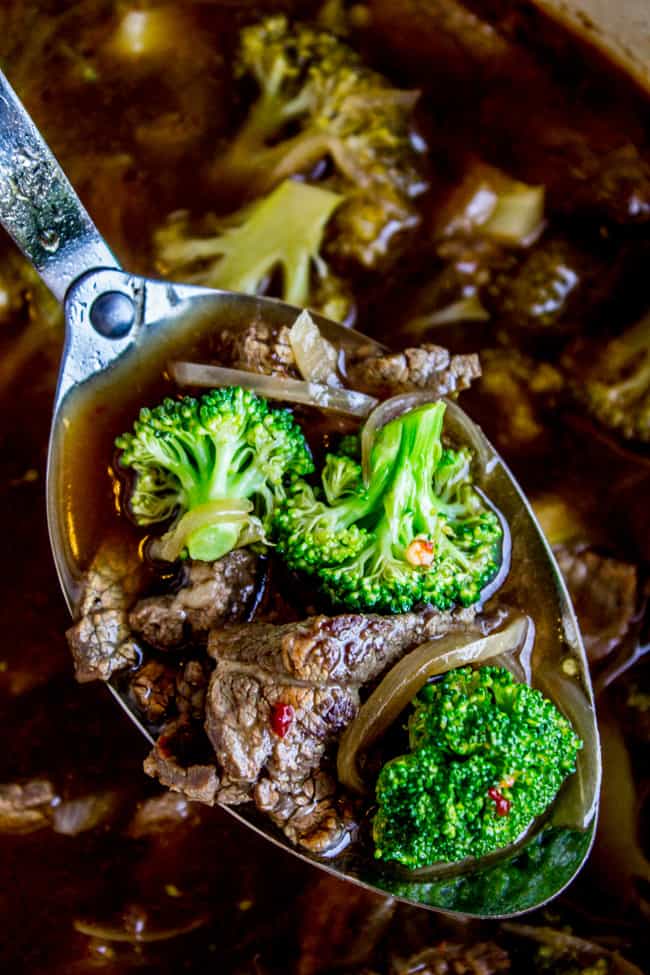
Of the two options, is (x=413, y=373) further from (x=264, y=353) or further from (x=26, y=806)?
(x=26, y=806)

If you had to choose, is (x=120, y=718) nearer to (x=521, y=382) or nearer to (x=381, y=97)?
(x=521, y=382)

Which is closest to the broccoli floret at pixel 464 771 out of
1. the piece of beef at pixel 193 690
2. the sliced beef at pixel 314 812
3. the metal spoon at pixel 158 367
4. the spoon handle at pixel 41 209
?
the sliced beef at pixel 314 812

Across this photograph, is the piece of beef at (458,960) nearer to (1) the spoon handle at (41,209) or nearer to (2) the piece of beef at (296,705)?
(2) the piece of beef at (296,705)

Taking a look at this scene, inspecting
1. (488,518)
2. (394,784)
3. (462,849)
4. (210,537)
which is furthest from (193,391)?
(462,849)

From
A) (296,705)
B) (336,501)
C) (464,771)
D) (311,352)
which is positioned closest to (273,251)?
(311,352)

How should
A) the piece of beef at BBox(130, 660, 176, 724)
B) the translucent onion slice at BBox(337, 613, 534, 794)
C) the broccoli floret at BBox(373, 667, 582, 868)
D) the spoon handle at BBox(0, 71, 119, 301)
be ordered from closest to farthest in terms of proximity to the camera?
the broccoli floret at BBox(373, 667, 582, 868)
the translucent onion slice at BBox(337, 613, 534, 794)
the spoon handle at BBox(0, 71, 119, 301)
the piece of beef at BBox(130, 660, 176, 724)

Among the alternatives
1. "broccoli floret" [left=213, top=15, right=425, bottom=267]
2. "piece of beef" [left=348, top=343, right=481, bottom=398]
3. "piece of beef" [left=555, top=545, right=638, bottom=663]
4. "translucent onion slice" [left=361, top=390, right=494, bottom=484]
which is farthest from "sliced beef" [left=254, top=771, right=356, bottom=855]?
"broccoli floret" [left=213, top=15, right=425, bottom=267]

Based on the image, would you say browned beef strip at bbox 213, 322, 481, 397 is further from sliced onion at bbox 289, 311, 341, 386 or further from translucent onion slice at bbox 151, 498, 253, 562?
translucent onion slice at bbox 151, 498, 253, 562
